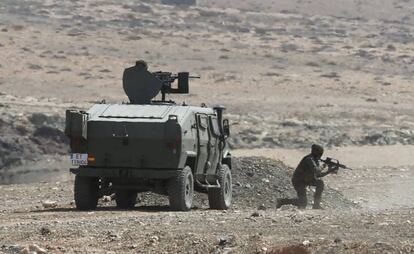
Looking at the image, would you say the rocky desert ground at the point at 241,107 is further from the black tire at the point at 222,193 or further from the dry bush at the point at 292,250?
the black tire at the point at 222,193

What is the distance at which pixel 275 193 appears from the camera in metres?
24.8

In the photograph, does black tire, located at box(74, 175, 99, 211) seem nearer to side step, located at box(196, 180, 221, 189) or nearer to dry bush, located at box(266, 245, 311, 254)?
side step, located at box(196, 180, 221, 189)

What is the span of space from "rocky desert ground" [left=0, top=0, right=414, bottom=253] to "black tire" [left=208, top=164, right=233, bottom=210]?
47 cm

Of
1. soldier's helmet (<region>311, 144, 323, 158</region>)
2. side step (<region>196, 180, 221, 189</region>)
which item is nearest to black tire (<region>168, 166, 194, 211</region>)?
side step (<region>196, 180, 221, 189</region>)

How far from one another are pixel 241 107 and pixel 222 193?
118 feet

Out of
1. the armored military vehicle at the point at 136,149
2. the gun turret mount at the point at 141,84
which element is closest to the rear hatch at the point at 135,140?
the armored military vehicle at the point at 136,149

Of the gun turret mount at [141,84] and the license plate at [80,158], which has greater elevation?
the gun turret mount at [141,84]

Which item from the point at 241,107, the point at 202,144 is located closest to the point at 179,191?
the point at 202,144

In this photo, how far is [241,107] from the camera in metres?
57.3

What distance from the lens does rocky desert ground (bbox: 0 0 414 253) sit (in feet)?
48.3

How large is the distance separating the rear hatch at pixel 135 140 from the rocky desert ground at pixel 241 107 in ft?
2.48

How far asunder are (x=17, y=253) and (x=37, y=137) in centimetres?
3071

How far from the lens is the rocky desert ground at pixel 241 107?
14711 millimetres

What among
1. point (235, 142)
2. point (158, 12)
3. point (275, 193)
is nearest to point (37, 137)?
point (235, 142)
